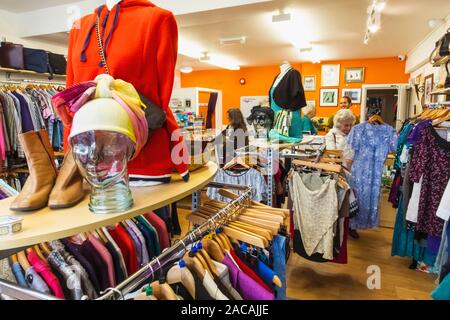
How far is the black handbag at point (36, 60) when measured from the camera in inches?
168

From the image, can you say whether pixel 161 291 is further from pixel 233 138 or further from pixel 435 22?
pixel 435 22

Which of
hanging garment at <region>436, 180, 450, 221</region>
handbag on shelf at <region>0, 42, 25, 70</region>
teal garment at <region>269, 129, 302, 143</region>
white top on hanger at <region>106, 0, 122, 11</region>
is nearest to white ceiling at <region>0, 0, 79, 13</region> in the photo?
handbag on shelf at <region>0, 42, 25, 70</region>

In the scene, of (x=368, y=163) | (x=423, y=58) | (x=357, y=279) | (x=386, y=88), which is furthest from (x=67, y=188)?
(x=386, y=88)

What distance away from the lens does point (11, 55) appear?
159 inches

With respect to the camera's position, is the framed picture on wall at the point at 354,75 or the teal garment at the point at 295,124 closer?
the teal garment at the point at 295,124

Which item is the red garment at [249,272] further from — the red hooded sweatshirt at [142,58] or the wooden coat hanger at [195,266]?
the red hooded sweatshirt at [142,58]

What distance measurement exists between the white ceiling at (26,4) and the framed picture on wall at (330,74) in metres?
6.54

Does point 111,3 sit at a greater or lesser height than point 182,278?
greater

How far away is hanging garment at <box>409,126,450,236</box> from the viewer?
7.79ft

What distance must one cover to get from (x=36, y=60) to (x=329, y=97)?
695cm

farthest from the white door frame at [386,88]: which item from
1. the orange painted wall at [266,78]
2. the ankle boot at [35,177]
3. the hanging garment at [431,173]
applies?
the ankle boot at [35,177]

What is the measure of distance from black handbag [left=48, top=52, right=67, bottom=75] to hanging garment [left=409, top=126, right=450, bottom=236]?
491 cm

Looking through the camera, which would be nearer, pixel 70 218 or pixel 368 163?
pixel 70 218
